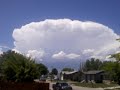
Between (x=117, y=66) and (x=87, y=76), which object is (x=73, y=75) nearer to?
(x=87, y=76)

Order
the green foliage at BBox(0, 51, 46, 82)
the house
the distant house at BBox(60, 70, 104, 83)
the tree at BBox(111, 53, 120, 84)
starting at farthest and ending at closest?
the house < the distant house at BBox(60, 70, 104, 83) < the green foliage at BBox(0, 51, 46, 82) < the tree at BBox(111, 53, 120, 84)

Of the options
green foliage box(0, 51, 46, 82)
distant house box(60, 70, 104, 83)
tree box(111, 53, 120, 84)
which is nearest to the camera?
tree box(111, 53, 120, 84)

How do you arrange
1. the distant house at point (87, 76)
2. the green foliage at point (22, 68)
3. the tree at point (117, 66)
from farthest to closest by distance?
the distant house at point (87, 76) → the green foliage at point (22, 68) → the tree at point (117, 66)

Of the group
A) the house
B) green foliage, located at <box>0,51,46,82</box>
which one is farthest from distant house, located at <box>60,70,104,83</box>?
green foliage, located at <box>0,51,46,82</box>

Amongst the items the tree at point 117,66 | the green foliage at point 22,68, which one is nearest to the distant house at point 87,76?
the green foliage at point 22,68

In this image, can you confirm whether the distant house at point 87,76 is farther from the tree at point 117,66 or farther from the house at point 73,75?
the tree at point 117,66

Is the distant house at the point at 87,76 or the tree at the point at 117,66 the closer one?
the tree at the point at 117,66

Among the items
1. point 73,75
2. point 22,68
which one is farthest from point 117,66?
point 73,75

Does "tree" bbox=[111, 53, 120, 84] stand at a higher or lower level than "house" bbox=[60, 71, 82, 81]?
lower

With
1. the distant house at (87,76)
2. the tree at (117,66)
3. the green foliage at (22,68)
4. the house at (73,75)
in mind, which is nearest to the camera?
the tree at (117,66)

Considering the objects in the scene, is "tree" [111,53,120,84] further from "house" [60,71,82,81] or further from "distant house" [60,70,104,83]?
"house" [60,71,82,81]

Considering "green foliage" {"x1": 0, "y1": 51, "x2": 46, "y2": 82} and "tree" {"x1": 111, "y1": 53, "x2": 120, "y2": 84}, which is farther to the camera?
"green foliage" {"x1": 0, "y1": 51, "x2": 46, "y2": 82}

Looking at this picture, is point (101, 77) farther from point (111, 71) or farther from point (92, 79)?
point (111, 71)

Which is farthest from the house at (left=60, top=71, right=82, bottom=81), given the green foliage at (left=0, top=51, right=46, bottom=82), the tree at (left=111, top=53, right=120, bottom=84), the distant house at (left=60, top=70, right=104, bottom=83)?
the tree at (left=111, top=53, right=120, bottom=84)
